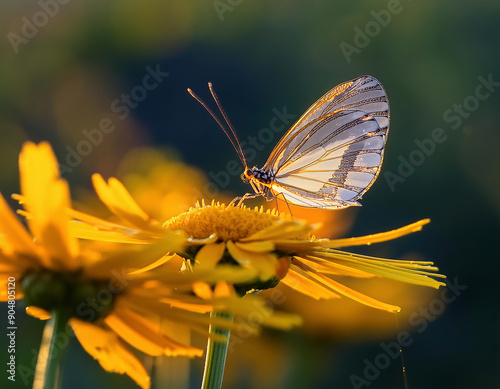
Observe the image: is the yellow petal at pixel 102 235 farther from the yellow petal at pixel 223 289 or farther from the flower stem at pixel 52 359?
the flower stem at pixel 52 359

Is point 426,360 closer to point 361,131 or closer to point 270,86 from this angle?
point 361,131

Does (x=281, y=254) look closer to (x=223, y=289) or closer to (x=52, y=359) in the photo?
(x=223, y=289)

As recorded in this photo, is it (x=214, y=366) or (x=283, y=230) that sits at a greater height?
(x=283, y=230)

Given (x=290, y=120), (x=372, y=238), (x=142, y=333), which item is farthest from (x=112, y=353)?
(x=290, y=120)

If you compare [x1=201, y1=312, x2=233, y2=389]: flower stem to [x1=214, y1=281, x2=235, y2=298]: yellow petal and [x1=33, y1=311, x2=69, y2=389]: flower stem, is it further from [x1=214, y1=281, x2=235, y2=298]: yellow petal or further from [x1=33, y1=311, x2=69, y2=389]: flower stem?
[x1=33, y1=311, x2=69, y2=389]: flower stem

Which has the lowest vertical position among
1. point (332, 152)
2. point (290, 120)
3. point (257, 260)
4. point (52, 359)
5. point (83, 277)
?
point (52, 359)

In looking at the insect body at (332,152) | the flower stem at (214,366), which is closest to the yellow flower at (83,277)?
the flower stem at (214,366)

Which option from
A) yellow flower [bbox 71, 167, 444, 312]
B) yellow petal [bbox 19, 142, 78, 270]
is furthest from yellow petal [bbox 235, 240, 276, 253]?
yellow petal [bbox 19, 142, 78, 270]

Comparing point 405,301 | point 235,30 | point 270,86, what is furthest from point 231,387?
point 235,30
